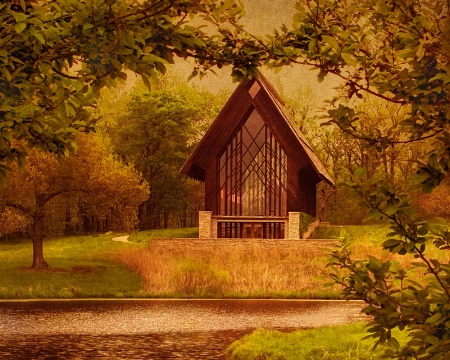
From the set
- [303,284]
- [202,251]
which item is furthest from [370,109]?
[303,284]

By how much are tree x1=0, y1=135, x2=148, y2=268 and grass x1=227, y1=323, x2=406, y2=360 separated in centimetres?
1704

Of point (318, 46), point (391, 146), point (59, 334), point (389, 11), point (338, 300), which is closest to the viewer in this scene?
point (389, 11)

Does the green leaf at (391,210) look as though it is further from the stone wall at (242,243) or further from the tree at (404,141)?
the stone wall at (242,243)

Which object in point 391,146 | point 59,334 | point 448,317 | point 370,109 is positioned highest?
point 370,109

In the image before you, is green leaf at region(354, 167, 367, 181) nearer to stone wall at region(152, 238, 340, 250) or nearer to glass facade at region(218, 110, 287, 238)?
stone wall at region(152, 238, 340, 250)

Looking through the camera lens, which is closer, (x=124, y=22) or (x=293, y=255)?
(x=124, y=22)

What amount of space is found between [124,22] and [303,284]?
22545mm

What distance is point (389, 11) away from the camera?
18.4ft

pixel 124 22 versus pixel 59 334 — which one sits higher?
pixel 124 22

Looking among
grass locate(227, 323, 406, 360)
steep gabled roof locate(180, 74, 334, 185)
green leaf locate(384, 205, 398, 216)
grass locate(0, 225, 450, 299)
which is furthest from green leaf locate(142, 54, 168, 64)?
steep gabled roof locate(180, 74, 334, 185)

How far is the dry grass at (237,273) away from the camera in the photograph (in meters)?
27.7

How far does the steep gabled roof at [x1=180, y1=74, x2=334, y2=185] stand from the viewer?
40031mm

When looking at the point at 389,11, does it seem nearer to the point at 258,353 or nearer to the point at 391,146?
the point at 391,146

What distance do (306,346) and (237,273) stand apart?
13070mm
